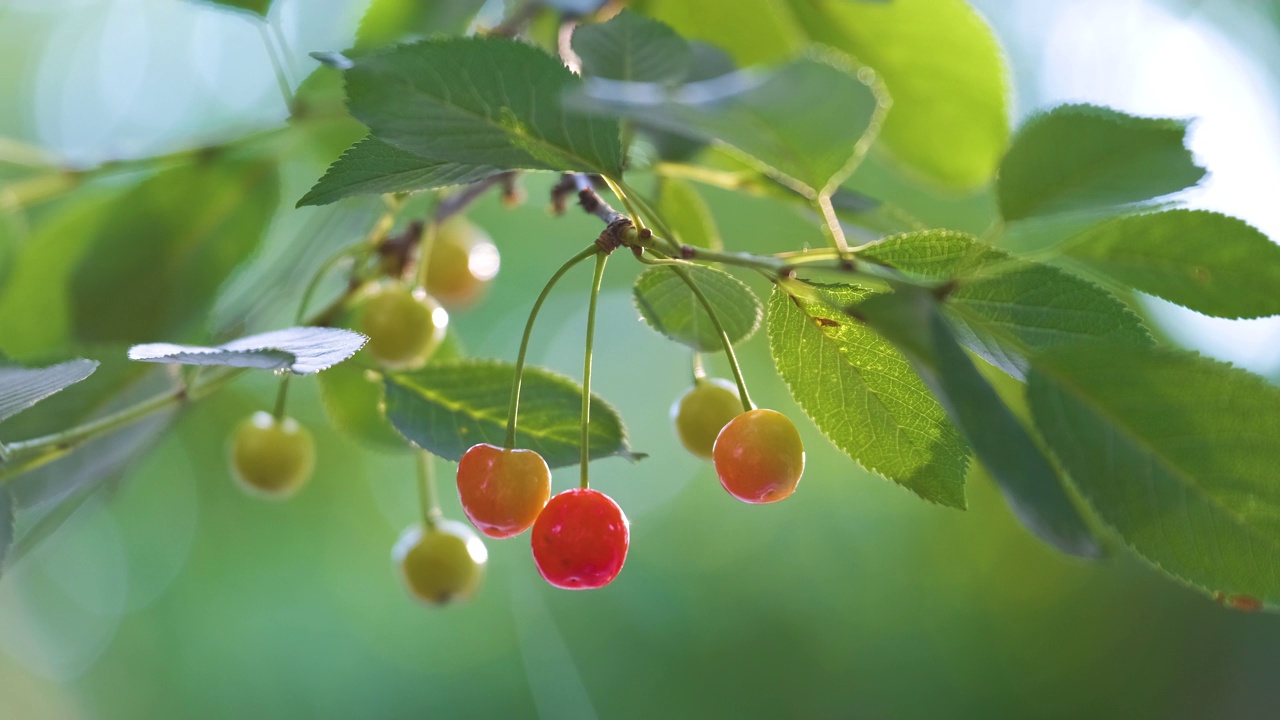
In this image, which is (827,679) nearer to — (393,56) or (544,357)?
(544,357)

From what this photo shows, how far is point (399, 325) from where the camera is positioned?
0.85m

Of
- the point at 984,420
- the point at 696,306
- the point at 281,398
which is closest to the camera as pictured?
the point at 984,420

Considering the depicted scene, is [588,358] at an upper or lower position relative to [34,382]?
upper

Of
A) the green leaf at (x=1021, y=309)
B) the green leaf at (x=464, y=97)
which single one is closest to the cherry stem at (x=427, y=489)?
the green leaf at (x=464, y=97)

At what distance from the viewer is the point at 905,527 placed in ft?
12.8

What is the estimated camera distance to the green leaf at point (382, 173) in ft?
1.64

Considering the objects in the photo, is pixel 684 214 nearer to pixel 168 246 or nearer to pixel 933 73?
pixel 933 73

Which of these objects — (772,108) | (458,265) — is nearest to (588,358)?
(772,108)

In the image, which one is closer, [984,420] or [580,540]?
[984,420]

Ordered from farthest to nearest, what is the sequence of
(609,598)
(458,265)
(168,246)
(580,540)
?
1. (609,598)
2. (458,265)
3. (168,246)
4. (580,540)

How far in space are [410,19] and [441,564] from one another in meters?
0.63

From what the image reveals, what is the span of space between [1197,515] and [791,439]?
230 mm

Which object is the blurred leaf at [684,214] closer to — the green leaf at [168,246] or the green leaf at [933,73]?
the green leaf at [933,73]

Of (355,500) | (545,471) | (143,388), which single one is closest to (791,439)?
(545,471)
